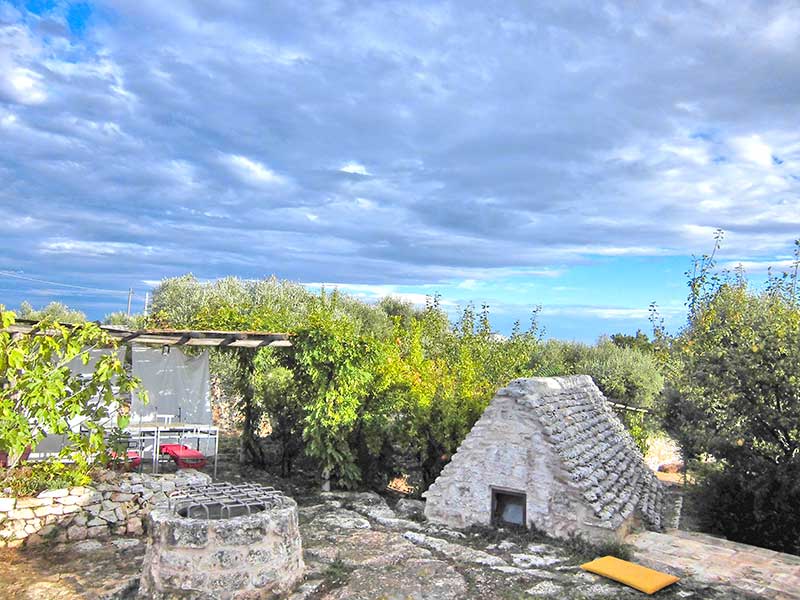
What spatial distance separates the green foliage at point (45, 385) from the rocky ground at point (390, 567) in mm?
1699

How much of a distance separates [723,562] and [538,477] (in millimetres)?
2869

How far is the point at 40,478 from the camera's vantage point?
9.89m

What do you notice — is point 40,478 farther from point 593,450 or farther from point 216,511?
point 593,450

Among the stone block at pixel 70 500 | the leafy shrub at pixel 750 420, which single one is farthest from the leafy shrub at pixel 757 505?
the stone block at pixel 70 500

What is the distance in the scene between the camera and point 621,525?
9281 millimetres

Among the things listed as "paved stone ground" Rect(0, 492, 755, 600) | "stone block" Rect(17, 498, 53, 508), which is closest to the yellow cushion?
"paved stone ground" Rect(0, 492, 755, 600)

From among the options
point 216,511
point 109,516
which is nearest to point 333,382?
point 109,516

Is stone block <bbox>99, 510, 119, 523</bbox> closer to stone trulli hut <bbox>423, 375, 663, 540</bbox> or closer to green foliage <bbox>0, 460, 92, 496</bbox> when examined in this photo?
green foliage <bbox>0, 460, 92, 496</bbox>

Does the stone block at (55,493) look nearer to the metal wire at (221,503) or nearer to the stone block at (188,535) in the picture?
the metal wire at (221,503)

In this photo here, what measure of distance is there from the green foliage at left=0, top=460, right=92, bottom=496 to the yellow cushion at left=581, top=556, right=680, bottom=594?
8.17 m

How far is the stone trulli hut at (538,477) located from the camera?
9.27 metres

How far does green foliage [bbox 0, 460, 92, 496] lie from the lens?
960 cm

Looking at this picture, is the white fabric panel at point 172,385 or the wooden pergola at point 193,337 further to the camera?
the white fabric panel at point 172,385

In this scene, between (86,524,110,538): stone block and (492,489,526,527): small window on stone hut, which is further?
(492,489,526,527): small window on stone hut
